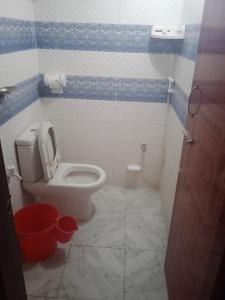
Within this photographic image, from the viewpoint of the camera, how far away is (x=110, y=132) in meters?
2.57

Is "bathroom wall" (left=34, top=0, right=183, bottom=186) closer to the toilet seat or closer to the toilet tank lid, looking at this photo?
the toilet seat

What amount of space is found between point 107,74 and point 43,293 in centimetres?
180

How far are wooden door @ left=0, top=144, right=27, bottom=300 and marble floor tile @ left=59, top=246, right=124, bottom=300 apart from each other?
727 mm

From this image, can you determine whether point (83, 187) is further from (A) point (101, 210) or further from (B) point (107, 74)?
(B) point (107, 74)

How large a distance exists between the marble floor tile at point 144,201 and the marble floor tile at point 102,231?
0.18 m

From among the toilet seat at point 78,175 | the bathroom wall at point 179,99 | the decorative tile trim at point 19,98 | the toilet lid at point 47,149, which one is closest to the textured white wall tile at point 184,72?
the bathroom wall at point 179,99

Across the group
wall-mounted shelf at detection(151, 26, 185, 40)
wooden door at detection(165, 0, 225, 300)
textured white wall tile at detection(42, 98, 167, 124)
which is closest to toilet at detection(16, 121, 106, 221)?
textured white wall tile at detection(42, 98, 167, 124)

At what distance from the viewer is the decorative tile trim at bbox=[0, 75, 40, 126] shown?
1696mm

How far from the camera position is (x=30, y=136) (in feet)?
6.46

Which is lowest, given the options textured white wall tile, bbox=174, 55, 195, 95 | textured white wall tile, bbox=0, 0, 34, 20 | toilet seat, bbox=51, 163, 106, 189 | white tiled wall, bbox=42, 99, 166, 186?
toilet seat, bbox=51, 163, 106, 189

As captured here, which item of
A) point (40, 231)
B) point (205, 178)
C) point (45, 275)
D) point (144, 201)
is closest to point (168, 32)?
point (205, 178)

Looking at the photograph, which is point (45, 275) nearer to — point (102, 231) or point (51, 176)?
point (102, 231)

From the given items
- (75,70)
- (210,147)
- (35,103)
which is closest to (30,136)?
(35,103)

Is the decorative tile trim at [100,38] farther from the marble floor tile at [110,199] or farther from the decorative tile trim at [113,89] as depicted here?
the marble floor tile at [110,199]
